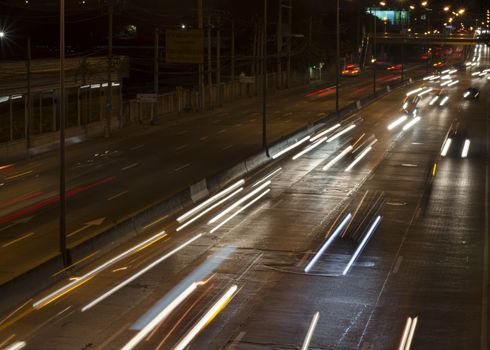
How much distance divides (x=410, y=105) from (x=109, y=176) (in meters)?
43.1

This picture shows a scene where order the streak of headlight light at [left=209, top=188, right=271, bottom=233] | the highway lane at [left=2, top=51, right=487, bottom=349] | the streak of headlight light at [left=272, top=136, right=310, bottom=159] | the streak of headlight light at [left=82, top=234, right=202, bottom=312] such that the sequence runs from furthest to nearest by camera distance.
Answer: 1. the streak of headlight light at [left=272, top=136, right=310, bottom=159]
2. the streak of headlight light at [left=209, top=188, right=271, bottom=233]
3. the streak of headlight light at [left=82, top=234, right=202, bottom=312]
4. the highway lane at [left=2, top=51, right=487, bottom=349]

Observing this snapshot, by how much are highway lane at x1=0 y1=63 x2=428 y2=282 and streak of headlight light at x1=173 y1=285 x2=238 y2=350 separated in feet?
18.4

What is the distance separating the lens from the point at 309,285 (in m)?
21.4

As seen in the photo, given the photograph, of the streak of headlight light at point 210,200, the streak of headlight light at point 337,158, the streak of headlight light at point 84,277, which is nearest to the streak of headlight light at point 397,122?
the streak of headlight light at point 337,158

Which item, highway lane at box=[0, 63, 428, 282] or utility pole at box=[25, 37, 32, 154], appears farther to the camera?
utility pole at box=[25, 37, 32, 154]

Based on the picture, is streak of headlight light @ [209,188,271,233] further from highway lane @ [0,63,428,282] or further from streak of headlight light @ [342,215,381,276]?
streak of headlight light @ [342,215,381,276]

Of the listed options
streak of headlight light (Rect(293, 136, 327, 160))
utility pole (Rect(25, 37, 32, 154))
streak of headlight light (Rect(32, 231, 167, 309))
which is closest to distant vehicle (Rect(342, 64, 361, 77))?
streak of headlight light (Rect(293, 136, 327, 160))

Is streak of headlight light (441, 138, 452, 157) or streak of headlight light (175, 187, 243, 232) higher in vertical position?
streak of headlight light (441, 138, 452, 157)

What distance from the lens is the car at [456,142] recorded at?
4831 cm

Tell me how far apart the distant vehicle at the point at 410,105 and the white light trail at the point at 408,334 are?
53.2 metres

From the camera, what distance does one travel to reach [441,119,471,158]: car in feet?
→ 159

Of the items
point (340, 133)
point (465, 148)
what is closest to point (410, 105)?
point (340, 133)

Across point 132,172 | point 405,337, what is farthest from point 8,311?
point 132,172

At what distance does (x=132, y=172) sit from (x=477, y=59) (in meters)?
143
